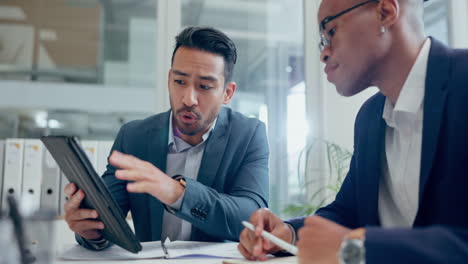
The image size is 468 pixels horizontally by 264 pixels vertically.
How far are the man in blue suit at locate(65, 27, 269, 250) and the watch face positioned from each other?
681 millimetres

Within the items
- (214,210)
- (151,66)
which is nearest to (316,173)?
(151,66)

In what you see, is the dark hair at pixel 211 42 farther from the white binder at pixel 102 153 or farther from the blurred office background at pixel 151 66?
the blurred office background at pixel 151 66

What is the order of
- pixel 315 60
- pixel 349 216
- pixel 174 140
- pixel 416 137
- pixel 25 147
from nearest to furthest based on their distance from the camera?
1. pixel 416 137
2. pixel 349 216
3. pixel 174 140
4. pixel 25 147
5. pixel 315 60

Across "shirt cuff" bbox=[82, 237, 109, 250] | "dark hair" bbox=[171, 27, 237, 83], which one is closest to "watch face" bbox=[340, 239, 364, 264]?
"shirt cuff" bbox=[82, 237, 109, 250]

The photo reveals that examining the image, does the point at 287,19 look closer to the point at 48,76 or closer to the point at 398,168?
the point at 48,76

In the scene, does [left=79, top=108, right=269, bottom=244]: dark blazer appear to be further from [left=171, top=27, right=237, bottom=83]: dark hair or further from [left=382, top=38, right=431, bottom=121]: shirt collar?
[left=382, top=38, right=431, bottom=121]: shirt collar

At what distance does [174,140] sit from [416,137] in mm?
910

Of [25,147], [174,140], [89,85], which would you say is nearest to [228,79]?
[174,140]

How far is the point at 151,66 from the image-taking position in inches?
140

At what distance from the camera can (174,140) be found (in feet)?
5.36

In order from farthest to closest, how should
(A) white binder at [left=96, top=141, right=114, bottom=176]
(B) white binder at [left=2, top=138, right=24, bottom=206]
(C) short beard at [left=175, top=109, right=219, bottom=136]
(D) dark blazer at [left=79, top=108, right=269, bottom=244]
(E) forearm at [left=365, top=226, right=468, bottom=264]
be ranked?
(A) white binder at [left=96, top=141, right=114, bottom=176] < (B) white binder at [left=2, top=138, right=24, bottom=206] < (C) short beard at [left=175, top=109, right=219, bottom=136] < (D) dark blazer at [left=79, top=108, right=269, bottom=244] < (E) forearm at [left=365, top=226, right=468, bottom=264]

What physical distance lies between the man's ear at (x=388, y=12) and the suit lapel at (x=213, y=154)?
738mm

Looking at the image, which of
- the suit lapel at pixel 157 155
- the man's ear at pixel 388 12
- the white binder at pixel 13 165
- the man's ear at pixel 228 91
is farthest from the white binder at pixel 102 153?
the man's ear at pixel 388 12

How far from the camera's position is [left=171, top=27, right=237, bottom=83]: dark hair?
1.63 metres
